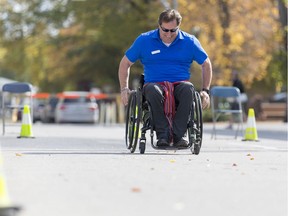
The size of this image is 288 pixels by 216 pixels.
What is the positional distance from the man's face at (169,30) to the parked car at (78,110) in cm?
3063

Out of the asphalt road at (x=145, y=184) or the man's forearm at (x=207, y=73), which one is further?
the man's forearm at (x=207, y=73)

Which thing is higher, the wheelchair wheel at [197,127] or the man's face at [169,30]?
the man's face at [169,30]

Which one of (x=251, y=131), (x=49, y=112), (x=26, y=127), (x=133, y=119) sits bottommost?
(x=49, y=112)

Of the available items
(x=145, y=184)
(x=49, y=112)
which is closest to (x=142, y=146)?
(x=145, y=184)

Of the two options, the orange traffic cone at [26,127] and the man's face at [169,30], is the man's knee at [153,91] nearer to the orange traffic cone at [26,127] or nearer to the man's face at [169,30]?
the man's face at [169,30]

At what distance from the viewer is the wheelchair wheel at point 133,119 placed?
12789 mm

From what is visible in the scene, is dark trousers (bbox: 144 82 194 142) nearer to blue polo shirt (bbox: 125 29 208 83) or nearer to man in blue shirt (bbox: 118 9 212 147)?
man in blue shirt (bbox: 118 9 212 147)

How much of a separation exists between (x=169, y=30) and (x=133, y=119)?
1.29 m

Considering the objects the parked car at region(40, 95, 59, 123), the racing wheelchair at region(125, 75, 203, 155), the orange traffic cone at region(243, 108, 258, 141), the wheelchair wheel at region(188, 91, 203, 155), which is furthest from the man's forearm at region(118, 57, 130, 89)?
the parked car at region(40, 95, 59, 123)

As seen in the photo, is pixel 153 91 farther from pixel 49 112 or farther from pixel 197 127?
pixel 49 112

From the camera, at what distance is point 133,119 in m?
13.2

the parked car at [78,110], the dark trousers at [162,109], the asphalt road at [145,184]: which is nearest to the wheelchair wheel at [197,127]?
the dark trousers at [162,109]

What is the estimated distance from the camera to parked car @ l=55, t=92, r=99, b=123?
43.7 meters

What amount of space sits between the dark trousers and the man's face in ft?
2.13
